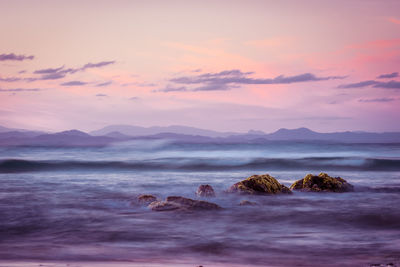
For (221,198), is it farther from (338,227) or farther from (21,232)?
(21,232)

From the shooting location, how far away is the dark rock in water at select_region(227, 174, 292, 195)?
13.7m

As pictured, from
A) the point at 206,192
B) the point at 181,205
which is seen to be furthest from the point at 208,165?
the point at 181,205

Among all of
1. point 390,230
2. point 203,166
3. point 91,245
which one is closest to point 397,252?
point 390,230

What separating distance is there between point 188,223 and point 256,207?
2.55 metres

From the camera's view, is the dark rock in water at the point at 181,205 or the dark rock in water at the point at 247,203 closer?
the dark rock in water at the point at 181,205

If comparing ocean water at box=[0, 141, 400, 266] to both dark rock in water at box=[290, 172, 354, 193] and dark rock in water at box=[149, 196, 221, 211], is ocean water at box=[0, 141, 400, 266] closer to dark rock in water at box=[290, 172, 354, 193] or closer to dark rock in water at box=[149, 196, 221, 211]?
dark rock in water at box=[149, 196, 221, 211]

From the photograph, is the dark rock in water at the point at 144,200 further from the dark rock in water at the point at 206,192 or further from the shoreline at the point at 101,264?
the shoreline at the point at 101,264

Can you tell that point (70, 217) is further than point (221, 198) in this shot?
No

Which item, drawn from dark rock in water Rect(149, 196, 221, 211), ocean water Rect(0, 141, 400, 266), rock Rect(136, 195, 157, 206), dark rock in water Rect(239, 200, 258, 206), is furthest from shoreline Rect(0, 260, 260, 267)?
rock Rect(136, 195, 157, 206)

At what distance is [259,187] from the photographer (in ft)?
45.0

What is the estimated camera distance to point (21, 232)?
9.04 m

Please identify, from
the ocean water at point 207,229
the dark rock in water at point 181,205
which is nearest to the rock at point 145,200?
the ocean water at point 207,229

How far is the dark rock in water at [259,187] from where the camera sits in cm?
1367

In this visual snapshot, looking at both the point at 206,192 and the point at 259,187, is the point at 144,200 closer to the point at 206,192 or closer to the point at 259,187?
the point at 206,192
